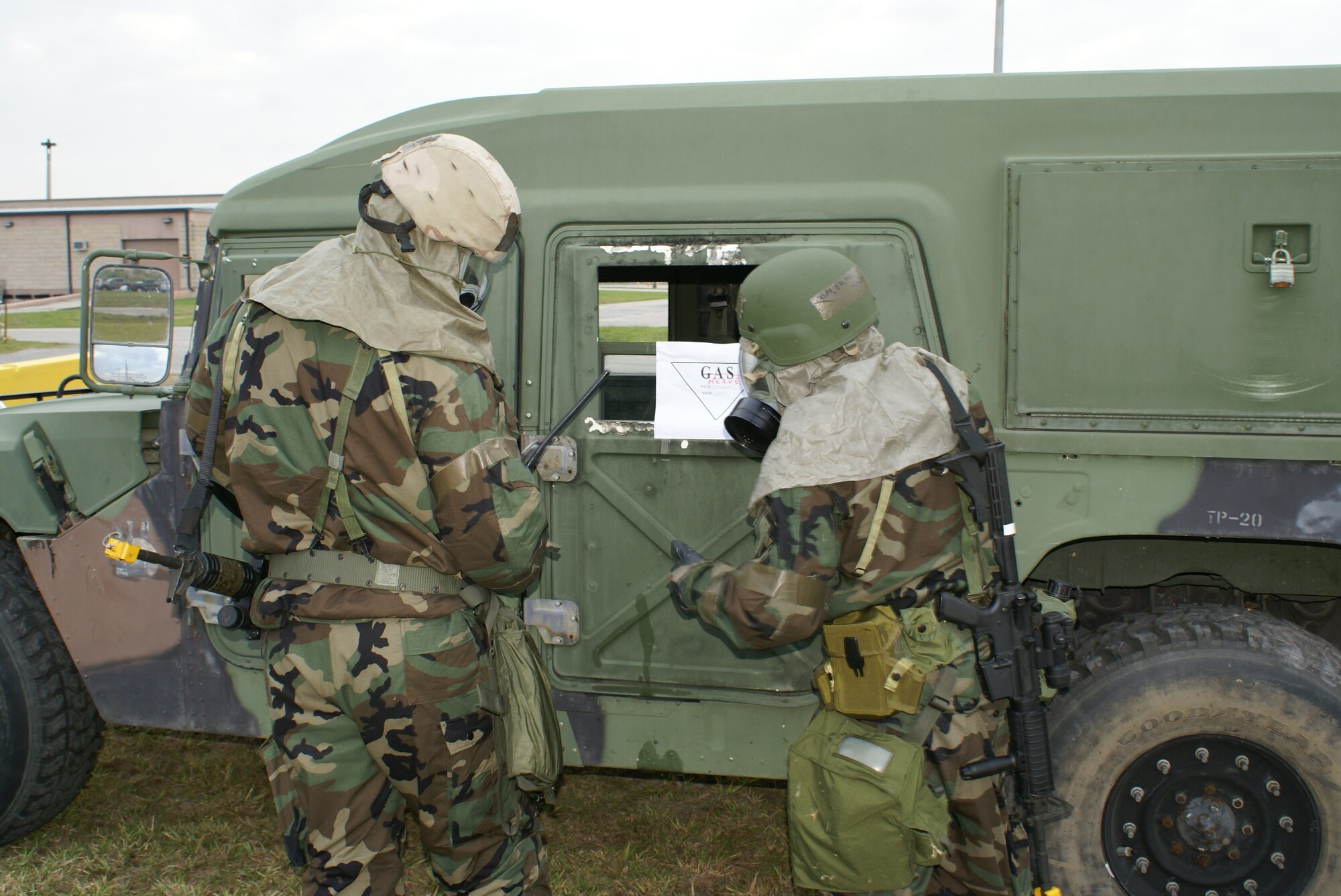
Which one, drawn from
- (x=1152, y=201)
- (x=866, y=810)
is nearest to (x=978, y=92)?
(x=1152, y=201)

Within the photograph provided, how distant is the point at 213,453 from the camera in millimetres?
2545

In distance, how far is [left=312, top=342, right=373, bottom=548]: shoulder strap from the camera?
235 cm

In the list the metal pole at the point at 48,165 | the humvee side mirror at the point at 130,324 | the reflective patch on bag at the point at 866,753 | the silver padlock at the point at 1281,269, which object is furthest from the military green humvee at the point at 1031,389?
the metal pole at the point at 48,165

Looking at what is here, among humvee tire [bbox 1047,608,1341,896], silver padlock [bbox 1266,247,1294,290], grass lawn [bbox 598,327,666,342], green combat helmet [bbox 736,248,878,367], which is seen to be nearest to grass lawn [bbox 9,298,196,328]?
grass lawn [bbox 598,327,666,342]

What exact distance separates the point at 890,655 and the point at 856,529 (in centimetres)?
32

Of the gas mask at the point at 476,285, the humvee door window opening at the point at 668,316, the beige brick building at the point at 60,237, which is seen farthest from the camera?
the beige brick building at the point at 60,237

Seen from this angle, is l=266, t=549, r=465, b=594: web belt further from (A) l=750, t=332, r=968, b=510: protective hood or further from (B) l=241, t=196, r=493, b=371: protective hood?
(A) l=750, t=332, r=968, b=510: protective hood

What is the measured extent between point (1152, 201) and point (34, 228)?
41.3 metres

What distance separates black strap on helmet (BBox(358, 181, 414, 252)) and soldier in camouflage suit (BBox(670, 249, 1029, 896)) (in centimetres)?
82

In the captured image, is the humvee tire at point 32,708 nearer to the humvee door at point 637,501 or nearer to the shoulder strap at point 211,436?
the shoulder strap at point 211,436

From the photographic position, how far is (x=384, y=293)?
2.38 metres

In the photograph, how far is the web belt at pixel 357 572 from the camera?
246 cm

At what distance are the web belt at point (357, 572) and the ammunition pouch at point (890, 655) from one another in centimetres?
100

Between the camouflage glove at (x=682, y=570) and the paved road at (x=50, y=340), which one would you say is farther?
the paved road at (x=50, y=340)
